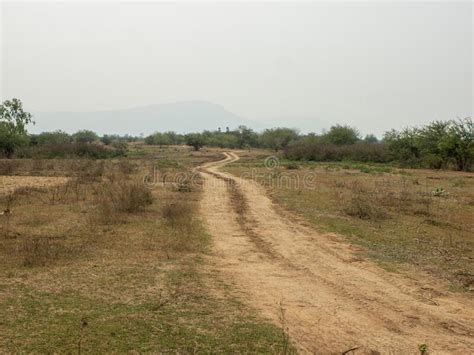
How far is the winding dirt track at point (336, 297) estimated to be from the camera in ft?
17.3

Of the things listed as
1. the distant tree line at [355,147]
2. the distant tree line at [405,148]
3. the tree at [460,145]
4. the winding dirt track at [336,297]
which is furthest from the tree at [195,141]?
the winding dirt track at [336,297]

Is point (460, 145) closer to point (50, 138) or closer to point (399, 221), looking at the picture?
point (399, 221)

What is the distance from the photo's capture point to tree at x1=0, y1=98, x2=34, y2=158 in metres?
46.5

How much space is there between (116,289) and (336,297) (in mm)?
3478

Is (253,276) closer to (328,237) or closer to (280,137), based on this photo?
(328,237)

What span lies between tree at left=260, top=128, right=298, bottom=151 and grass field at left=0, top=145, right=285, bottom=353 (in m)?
63.9

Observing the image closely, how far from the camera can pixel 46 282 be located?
7047 mm

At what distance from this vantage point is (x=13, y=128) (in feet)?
164

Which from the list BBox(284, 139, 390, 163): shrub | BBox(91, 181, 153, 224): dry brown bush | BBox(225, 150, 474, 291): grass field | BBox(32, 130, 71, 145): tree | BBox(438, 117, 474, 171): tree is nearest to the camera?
BBox(225, 150, 474, 291): grass field

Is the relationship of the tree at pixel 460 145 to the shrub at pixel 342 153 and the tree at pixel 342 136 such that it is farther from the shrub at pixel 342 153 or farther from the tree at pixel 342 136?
the tree at pixel 342 136

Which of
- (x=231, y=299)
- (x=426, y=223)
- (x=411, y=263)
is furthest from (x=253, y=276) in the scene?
(x=426, y=223)

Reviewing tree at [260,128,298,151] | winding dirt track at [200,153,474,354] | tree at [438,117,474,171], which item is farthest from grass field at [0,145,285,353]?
tree at [260,128,298,151]

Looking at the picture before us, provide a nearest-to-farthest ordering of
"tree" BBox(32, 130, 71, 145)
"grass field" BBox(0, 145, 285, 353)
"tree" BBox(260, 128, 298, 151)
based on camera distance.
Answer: "grass field" BBox(0, 145, 285, 353) → "tree" BBox(32, 130, 71, 145) → "tree" BBox(260, 128, 298, 151)

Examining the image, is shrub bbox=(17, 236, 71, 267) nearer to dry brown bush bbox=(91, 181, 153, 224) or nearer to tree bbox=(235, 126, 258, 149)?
dry brown bush bbox=(91, 181, 153, 224)
